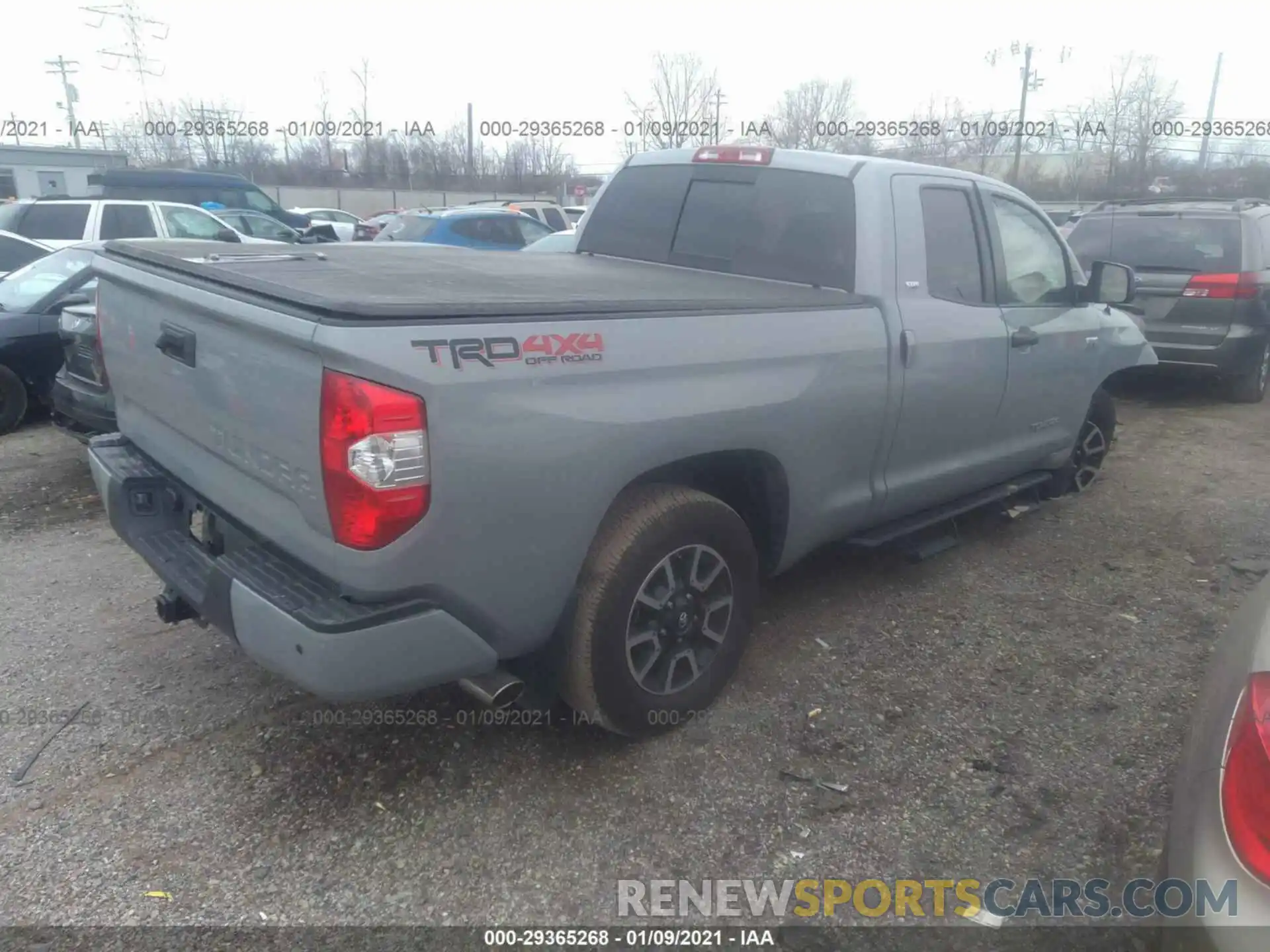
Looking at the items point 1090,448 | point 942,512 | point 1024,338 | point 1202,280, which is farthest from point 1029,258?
point 1202,280

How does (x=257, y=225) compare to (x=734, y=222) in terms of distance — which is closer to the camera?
(x=734, y=222)

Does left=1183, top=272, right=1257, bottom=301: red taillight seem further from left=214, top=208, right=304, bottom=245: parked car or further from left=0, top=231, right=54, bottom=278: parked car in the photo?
left=214, top=208, right=304, bottom=245: parked car

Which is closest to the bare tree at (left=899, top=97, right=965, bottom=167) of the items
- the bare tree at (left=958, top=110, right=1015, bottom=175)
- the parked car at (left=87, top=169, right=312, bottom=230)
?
the bare tree at (left=958, top=110, right=1015, bottom=175)

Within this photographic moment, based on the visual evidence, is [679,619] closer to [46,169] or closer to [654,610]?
[654,610]

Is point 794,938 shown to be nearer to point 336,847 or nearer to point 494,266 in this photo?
point 336,847

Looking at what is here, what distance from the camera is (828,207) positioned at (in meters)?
3.86

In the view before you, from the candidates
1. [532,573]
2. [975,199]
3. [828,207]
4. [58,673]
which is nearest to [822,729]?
[532,573]

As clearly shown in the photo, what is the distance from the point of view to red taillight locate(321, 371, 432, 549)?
2.21 metres

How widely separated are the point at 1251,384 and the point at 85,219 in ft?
42.5

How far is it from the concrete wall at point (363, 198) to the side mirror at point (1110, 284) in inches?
1579

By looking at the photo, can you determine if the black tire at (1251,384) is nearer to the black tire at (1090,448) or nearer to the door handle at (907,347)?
the black tire at (1090,448)

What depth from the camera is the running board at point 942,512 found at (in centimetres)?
396

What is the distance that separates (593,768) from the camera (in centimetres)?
307

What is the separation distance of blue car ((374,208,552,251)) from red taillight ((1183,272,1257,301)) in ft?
26.7
